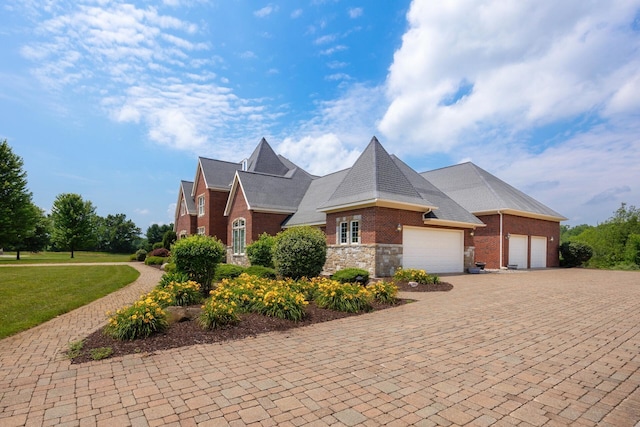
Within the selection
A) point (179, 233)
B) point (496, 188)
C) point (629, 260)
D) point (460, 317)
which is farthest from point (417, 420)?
point (179, 233)

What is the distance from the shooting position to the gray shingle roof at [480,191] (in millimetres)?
22438

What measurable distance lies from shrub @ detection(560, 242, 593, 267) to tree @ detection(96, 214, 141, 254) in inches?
2466

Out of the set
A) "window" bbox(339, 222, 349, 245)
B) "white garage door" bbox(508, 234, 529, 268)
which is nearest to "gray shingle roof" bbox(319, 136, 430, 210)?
"window" bbox(339, 222, 349, 245)

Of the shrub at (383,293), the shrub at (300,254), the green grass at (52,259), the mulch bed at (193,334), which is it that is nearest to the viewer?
the mulch bed at (193,334)

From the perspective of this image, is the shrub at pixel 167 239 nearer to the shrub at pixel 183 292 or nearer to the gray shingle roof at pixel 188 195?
the gray shingle roof at pixel 188 195

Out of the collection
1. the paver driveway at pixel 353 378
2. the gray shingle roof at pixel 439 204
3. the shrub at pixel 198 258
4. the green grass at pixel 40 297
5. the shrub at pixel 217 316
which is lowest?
the green grass at pixel 40 297

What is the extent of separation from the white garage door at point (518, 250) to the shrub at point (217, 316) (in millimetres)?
21210

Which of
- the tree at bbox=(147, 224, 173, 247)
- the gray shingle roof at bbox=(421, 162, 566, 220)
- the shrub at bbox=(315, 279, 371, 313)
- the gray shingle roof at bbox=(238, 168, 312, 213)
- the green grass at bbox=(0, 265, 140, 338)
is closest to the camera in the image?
the green grass at bbox=(0, 265, 140, 338)

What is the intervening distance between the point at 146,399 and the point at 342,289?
5.74m

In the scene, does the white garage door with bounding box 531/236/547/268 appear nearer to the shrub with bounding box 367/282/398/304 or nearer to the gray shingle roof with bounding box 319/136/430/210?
the gray shingle roof with bounding box 319/136/430/210

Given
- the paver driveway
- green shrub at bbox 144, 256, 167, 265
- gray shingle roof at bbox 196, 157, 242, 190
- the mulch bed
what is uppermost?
gray shingle roof at bbox 196, 157, 242, 190

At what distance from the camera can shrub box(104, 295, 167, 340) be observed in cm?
604

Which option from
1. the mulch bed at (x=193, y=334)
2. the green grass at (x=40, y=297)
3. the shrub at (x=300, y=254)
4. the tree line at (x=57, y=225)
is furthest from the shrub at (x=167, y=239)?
the mulch bed at (x=193, y=334)

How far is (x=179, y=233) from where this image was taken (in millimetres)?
35812
